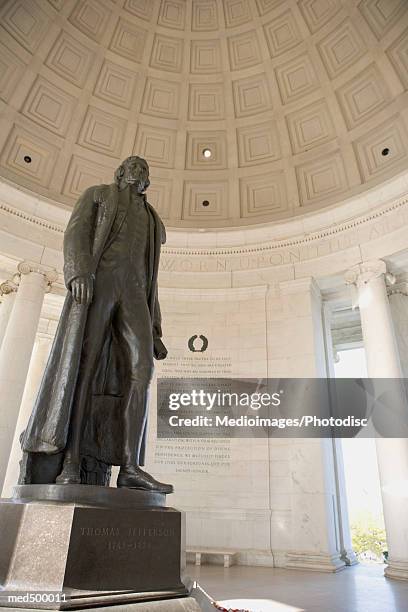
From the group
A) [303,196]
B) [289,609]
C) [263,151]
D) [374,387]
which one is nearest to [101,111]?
[263,151]

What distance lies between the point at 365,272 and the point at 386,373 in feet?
9.77

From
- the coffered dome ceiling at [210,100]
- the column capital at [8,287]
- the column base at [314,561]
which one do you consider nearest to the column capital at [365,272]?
the coffered dome ceiling at [210,100]

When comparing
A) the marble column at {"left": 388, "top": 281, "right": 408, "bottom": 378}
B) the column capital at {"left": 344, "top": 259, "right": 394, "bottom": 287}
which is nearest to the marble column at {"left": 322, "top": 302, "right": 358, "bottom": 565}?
the marble column at {"left": 388, "top": 281, "right": 408, "bottom": 378}

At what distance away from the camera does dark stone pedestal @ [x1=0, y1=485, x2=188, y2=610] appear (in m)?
2.60

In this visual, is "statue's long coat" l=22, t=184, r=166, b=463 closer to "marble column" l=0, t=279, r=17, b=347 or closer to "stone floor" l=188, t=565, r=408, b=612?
"stone floor" l=188, t=565, r=408, b=612

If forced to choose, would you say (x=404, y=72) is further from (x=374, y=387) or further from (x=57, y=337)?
(x=57, y=337)

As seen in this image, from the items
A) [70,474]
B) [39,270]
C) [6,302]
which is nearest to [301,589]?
[70,474]

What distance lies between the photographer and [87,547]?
2721 mm

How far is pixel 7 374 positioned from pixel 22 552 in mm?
8996

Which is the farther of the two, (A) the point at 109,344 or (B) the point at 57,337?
(A) the point at 109,344

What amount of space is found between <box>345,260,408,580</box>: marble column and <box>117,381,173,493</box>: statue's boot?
7.48 meters

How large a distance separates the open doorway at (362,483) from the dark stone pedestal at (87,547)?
360 inches

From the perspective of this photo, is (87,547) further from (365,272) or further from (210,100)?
(210,100)

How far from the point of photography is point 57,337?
368cm
